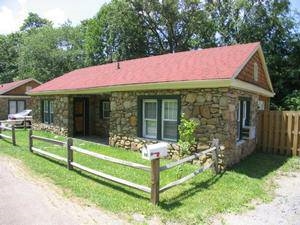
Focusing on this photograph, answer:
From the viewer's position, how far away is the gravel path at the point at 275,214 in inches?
227

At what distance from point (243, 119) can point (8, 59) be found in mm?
49707

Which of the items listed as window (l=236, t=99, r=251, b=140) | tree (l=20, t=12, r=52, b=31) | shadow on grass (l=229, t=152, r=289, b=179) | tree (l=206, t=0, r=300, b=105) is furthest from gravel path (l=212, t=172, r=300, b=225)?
tree (l=20, t=12, r=52, b=31)

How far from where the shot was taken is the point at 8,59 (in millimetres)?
51750

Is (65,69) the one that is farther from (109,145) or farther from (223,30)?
(109,145)

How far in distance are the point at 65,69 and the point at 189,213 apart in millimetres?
37116

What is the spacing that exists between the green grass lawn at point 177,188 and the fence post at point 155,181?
0.15 meters

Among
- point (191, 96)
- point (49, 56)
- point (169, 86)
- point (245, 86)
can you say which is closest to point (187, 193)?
point (191, 96)

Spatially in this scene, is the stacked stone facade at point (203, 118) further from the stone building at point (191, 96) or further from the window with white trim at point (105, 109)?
the window with white trim at point (105, 109)

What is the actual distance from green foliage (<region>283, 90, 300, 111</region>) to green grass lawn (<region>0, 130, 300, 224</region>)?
335 inches

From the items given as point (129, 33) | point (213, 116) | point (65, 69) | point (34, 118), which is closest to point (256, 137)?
point (213, 116)

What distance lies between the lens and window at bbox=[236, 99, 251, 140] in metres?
11.2

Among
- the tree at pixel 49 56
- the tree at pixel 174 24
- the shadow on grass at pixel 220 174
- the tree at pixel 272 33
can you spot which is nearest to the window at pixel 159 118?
the shadow on grass at pixel 220 174

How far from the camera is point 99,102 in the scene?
16.8 m

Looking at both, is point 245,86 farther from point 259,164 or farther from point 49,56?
point 49,56
